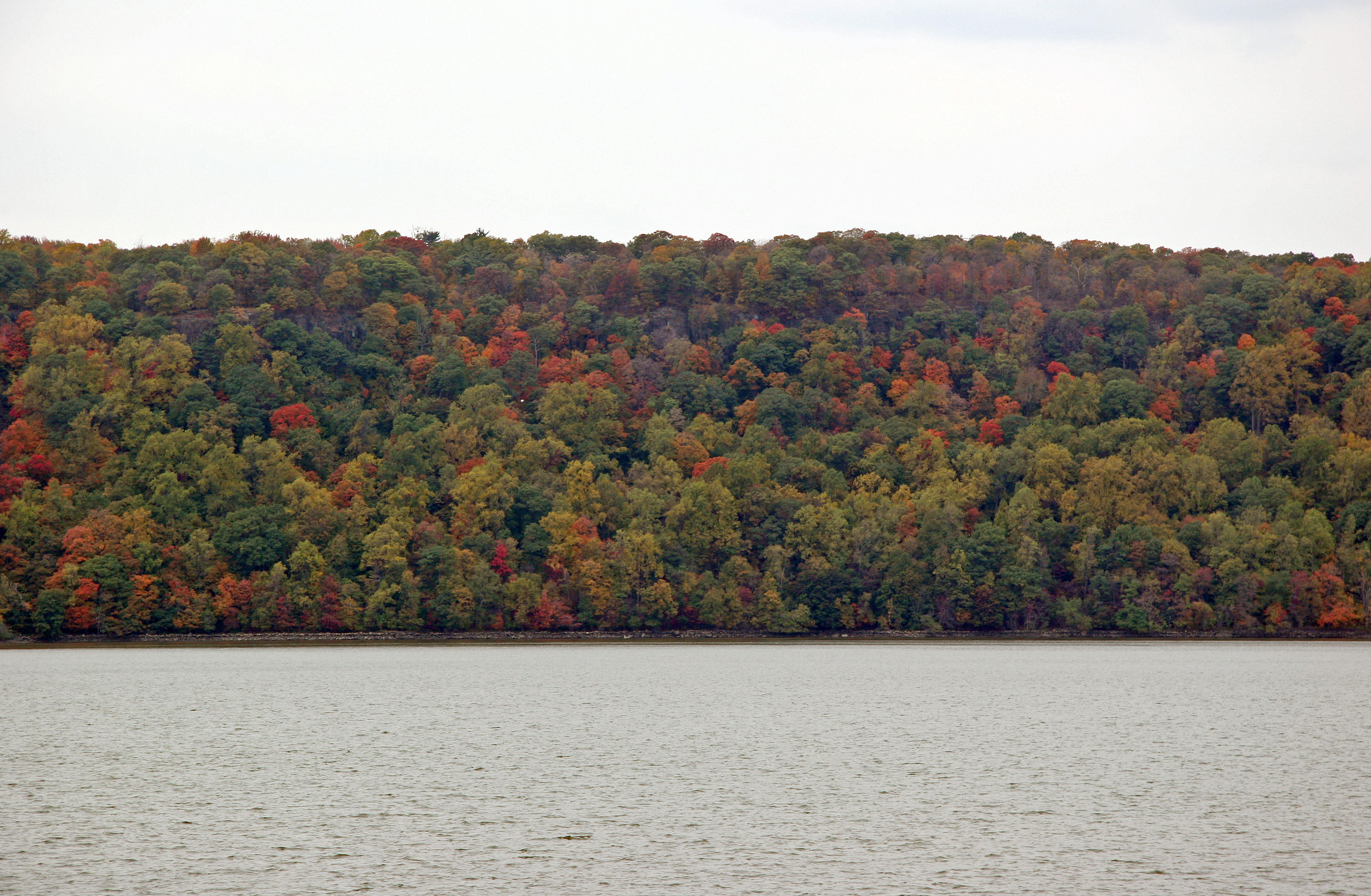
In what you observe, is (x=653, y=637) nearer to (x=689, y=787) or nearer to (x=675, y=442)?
(x=675, y=442)

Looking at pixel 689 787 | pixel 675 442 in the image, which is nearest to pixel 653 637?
pixel 675 442

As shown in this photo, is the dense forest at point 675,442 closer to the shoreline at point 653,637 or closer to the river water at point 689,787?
the shoreline at point 653,637

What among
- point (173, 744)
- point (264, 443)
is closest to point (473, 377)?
point (264, 443)

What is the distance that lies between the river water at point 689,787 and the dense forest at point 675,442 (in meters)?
40.4

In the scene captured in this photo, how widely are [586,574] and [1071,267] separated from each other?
287 feet

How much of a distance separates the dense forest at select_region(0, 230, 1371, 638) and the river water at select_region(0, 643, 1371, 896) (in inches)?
1591

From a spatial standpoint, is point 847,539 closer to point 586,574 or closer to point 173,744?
point 586,574

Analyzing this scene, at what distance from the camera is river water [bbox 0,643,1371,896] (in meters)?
24.6

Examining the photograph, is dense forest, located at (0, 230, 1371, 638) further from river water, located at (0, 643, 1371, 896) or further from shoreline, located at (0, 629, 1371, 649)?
river water, located at (0, 643, 1371, 896)

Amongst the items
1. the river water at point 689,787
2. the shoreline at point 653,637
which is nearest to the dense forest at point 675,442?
the shoreline at point 653,637

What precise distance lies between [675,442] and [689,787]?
10075 centimetres

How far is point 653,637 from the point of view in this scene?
118m

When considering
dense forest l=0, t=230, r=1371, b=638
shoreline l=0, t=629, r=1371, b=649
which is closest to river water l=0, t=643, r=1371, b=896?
shoreline l=0, t=629, r=1371, b=649

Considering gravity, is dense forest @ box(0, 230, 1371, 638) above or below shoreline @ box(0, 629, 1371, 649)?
above
